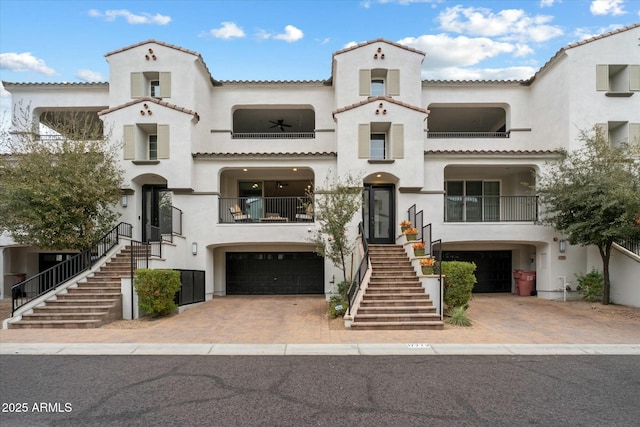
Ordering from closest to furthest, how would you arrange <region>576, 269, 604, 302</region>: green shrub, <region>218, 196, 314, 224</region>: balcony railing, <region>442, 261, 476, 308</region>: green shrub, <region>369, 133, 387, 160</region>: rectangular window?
<region>442, 261, 476, 308</region>: green shrub < <region>576, 269, 604, 302</region>: green shrub < <region>218, 196, 314, 224</region>: balcony railing < <region>369, 133, 387, 160</region>: rectangular window

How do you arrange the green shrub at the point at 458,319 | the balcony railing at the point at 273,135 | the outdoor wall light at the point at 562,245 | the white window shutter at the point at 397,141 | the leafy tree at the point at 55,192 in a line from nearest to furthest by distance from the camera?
the green shrub at the point at 458,319
the leafy tree at the point at 55,192
the outdoor wall light at the point at 562,245
the white window shutter at the point at 397,141
the balcony railing at the point at 273,135

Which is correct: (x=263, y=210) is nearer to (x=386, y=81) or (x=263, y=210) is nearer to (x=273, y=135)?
(x=273, y=135)

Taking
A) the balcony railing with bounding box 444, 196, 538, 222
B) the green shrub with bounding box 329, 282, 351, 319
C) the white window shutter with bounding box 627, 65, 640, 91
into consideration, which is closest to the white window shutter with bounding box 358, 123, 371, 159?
the balcony railing with bounding box 444, 196, 538, 222

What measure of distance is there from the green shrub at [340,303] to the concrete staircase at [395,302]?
79 cm

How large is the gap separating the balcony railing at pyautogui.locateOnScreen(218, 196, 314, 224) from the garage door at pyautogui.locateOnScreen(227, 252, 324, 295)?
1.97m

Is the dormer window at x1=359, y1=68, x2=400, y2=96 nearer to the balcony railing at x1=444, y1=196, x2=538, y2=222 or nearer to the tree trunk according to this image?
the balcony railing at x1=444, y1=196, x2=538, y2=222

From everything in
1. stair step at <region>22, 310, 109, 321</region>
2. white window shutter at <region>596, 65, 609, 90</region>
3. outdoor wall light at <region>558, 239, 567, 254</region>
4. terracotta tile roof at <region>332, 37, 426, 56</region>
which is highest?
terracotta tile roof at <region>332, 37, 426, 56</region>

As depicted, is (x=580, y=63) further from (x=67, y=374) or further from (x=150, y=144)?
(x=67, y=374)

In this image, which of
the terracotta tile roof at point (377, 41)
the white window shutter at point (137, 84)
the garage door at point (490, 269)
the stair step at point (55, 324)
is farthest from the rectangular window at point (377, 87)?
the stair step at point (55, 324)

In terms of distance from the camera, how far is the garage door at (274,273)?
16438 mm

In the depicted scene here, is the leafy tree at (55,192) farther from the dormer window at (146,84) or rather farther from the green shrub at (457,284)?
the green shrub at (457,284)

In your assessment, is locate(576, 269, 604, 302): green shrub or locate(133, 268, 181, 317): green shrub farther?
locate(576, 269, 604, 302): green shrub

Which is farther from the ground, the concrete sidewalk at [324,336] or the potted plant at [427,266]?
the potted plant at [427,266]

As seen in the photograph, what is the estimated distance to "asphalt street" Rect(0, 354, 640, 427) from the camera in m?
4.61
